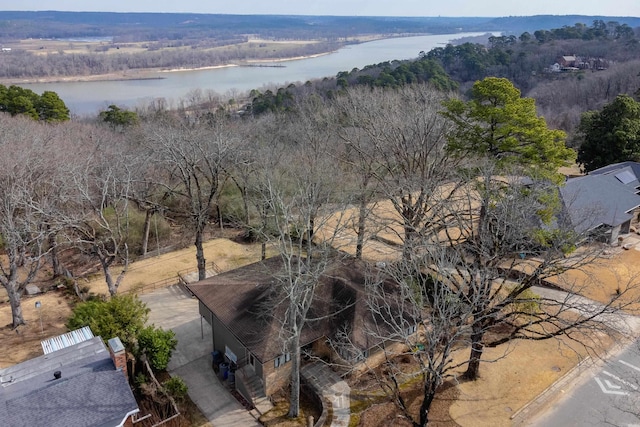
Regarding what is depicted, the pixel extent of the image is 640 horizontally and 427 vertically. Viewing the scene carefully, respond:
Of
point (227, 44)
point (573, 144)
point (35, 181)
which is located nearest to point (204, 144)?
point (35, 181)

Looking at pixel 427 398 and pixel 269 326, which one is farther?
pixel 269 326

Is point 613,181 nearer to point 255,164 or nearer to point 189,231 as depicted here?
point 255,164

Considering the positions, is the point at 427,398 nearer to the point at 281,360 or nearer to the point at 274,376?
the point at 281,360

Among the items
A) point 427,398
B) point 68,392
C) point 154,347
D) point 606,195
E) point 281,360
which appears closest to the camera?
point 427,398

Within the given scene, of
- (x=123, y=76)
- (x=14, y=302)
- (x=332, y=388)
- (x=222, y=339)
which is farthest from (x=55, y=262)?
(x=123, y=76)

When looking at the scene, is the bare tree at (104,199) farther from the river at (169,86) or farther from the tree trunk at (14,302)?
the river at (169,86)

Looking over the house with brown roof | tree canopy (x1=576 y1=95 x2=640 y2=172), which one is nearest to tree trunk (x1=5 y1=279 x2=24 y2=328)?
the house with brown roof

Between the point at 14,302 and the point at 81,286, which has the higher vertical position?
the point at 14,302
